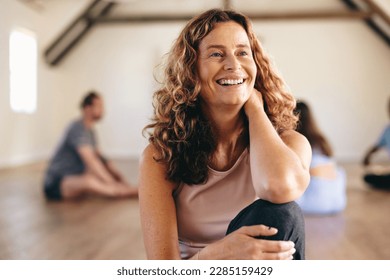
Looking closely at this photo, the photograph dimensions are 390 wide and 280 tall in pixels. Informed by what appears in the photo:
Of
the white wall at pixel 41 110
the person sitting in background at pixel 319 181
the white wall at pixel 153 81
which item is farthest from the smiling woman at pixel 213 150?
the white wall at pixel 153 81

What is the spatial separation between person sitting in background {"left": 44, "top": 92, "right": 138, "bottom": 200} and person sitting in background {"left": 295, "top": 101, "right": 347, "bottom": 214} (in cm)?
99

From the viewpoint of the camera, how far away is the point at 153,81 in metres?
5.39

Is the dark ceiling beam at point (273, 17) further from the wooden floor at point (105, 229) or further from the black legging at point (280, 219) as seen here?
the black legging at point (280, 219)

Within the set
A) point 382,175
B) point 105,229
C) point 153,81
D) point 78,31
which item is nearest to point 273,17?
point 153,81

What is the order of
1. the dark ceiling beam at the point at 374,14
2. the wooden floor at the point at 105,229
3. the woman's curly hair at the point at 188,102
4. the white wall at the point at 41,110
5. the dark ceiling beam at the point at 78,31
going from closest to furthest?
the woman's curly hair at the point at 188,102, the wooden floor at the point at 105,229, the white wall at the point at 41,110, the dark ceiling beam at the point at 374,14, the dark ceiling beam at the point at 78,31

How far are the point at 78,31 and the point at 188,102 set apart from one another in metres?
5.47

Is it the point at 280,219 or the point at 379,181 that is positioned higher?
the point at 280,219

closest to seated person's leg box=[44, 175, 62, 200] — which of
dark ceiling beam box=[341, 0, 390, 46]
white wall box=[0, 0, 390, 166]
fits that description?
white wall box=[0, 0, 390, 166]

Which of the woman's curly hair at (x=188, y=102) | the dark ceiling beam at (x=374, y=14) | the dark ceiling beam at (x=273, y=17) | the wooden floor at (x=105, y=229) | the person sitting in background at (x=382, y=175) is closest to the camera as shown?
the woman's curly hair at (x=188, y=102)

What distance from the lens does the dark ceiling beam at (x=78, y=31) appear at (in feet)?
18.0

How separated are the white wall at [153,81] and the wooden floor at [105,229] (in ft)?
7.75

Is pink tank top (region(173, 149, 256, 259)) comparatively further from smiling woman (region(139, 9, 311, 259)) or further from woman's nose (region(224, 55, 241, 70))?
woman's nose (region(224, 55, 241, 70))

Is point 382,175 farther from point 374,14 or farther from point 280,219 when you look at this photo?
point 374,14

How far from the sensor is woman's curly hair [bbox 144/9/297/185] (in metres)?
0.76
